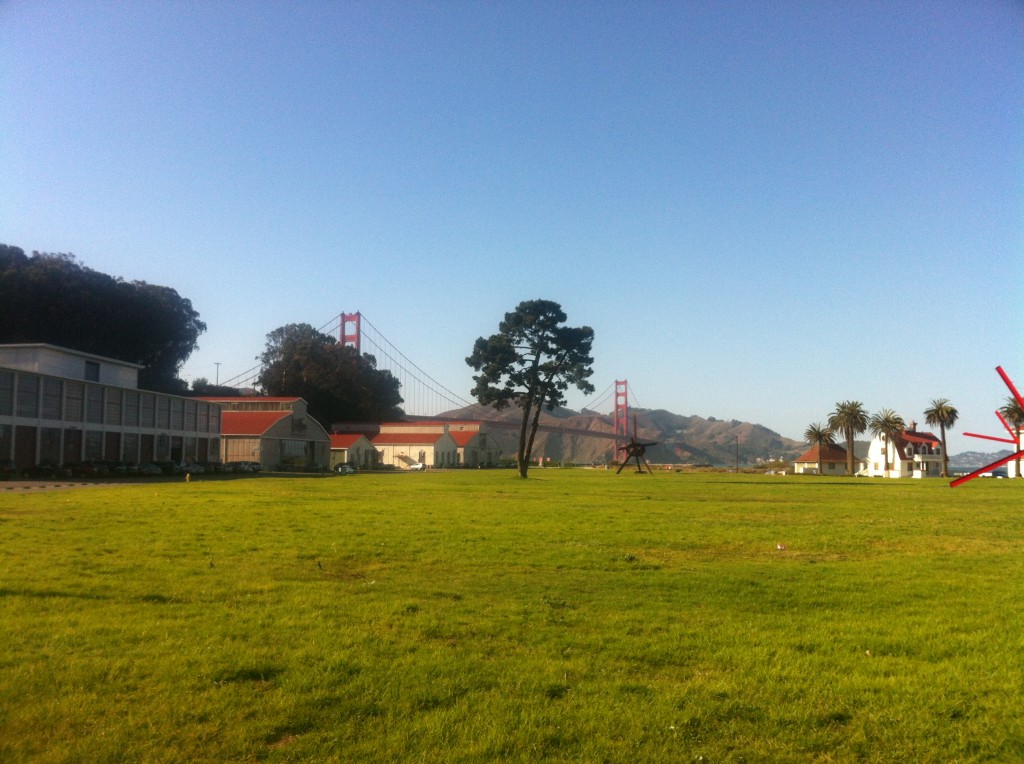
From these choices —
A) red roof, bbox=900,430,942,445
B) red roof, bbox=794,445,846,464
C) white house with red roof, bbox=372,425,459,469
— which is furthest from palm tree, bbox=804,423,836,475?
red roof, bbox=900,430,942,445

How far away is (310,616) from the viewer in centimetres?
876

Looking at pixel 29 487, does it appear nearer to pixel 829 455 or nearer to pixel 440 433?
pixel 440 433

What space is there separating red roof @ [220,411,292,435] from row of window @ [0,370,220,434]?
19.3ft

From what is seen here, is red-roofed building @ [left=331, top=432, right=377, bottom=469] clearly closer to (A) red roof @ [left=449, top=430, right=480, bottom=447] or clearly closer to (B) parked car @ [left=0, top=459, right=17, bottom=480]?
(A) red roof @ [left=449, top=430, right=480, bottom=447]

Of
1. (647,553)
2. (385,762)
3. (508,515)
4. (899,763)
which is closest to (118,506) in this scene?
(508,515)

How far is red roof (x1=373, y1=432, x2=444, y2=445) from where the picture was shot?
10838cm

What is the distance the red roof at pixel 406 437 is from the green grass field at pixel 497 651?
92639 mm

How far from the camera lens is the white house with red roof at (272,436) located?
262ft

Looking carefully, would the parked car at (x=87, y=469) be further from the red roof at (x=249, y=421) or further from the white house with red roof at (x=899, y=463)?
the white house with red roof at (x=899, y=463)

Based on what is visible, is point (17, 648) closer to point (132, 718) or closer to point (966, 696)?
point (132, 718)

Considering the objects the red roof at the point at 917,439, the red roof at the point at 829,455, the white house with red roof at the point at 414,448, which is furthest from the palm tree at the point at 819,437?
the red roof at the point at 917,439

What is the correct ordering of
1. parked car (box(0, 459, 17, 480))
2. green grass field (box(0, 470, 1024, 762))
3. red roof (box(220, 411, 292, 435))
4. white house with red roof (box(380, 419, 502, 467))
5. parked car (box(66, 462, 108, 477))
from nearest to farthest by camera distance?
green grass field (box(0, 470, 1024, 762)), parked car (box(0, 459, 17, 480)), parked car (box(66, 462, 108, 477)), red roof (box(220, 411, 292, 435)), white house with red roof (box(380, 419, 502, 467))

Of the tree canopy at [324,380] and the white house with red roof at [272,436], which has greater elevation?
the tree canopy at [324,380]

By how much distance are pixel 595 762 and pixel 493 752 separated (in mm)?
632
